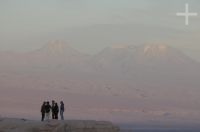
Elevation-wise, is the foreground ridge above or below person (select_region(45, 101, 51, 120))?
below

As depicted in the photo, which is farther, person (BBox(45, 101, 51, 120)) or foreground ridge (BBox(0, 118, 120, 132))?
person (BBox(45, 101, 51, 120))

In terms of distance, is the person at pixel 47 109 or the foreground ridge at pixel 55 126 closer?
the foreground ridge at pixel 55 126

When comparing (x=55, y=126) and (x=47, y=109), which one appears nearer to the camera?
(x=55, y=126)

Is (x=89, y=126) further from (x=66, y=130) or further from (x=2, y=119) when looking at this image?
(x=2, y=119)

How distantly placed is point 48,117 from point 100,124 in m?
7.16

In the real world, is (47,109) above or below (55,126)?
above

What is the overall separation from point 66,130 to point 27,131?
14.9ft

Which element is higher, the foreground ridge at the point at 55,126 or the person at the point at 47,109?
the person at the point at 47,109

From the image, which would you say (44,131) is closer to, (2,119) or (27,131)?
(27,131)

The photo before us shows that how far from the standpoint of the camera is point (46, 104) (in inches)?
3588

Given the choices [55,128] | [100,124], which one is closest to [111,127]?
[100,124]

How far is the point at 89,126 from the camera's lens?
8888cm

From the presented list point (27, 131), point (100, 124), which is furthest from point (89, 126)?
point (27, 131)

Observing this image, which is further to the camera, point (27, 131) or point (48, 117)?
point (48, 117)
